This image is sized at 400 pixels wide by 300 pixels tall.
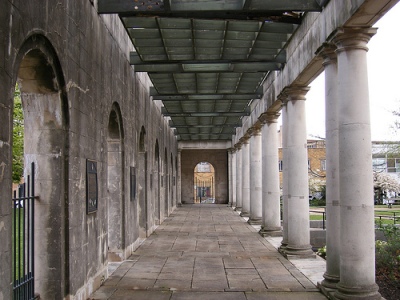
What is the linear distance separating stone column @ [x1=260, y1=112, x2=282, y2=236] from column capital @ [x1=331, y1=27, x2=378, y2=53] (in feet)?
26.8

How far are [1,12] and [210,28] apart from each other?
656 cm

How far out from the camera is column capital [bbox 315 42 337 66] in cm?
793

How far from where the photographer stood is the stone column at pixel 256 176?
19.9m

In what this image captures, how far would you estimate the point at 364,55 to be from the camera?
23.5 ft

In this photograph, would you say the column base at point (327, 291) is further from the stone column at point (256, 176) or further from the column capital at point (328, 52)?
the stone column at point (256, 176)

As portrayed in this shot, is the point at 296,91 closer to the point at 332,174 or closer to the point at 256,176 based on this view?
the point at 332,174

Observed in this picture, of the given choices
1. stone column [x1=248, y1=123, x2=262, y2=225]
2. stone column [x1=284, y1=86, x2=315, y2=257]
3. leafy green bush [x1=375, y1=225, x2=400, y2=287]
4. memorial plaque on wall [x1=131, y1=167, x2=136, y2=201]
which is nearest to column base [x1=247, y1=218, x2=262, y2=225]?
stone column [x1=248, y1=123, x2=262, y2=225]

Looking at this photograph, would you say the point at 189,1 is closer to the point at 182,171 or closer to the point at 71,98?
the point at 71,98

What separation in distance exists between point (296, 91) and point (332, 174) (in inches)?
147

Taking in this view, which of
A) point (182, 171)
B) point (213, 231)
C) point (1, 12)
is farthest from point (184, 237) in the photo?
point (182, 171)

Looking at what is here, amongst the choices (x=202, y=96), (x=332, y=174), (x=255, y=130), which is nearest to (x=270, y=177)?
(x=202, y=96)

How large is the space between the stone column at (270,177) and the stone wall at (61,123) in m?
6.89

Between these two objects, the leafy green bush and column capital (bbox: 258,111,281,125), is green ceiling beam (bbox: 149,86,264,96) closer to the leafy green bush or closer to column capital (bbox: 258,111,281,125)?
column capital (bbox: 258,111,281,125)

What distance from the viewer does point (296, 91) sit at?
11.4 m
